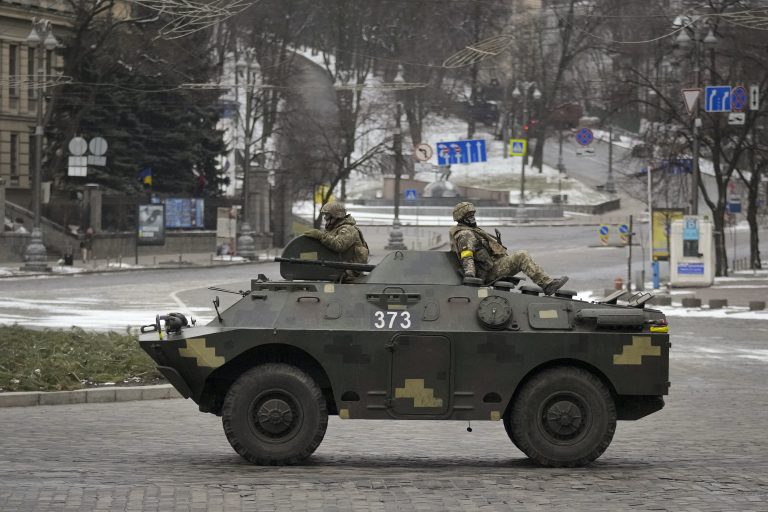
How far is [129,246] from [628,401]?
5062 centimetres

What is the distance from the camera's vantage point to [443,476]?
36.4 ft

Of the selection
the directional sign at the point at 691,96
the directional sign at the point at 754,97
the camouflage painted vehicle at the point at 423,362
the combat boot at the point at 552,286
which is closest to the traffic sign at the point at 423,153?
the directional sign at the point at 754,97

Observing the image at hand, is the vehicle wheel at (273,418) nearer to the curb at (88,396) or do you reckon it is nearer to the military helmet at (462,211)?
the military helmet at (462,211)

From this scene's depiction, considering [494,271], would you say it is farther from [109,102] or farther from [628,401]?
[109,102]

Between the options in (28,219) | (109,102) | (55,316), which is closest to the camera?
(55,316)

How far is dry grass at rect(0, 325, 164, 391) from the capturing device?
56.3 feet

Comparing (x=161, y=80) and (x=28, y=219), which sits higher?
(x=161, y=80)

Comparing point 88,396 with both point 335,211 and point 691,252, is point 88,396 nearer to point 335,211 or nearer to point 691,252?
point 335,211

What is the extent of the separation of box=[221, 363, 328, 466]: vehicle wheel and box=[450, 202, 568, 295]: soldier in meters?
1.71

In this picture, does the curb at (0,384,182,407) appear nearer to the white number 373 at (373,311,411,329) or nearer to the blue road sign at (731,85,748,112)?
the white number 373 at (373,311,411,329)

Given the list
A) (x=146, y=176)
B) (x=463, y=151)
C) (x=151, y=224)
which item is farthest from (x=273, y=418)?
(x=463, y=151)

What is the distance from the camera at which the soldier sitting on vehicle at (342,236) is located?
1252 cm

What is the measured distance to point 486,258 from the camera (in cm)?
1235

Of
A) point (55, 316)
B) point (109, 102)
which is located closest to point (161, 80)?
point (109, 102)
